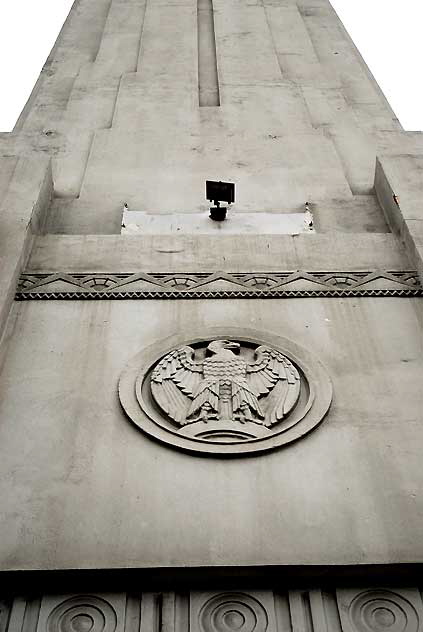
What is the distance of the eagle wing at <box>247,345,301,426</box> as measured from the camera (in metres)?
6.41

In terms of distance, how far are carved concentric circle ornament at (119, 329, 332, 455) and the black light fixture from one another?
272 centimetres

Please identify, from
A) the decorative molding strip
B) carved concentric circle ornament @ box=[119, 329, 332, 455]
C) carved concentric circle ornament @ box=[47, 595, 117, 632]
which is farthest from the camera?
the decorative molding strip

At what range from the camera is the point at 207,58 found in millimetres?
15688

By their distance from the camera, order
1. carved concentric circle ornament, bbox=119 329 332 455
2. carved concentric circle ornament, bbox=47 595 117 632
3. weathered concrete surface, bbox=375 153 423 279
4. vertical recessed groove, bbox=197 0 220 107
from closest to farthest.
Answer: carved concentric circle ornament, bbox=47 595 117 632
carved concentric circle ornament, bbox=119 329 332 455
weathered concrete surface, bbox=375 153 423 279
vertical recessed groove, bbox=197 0 220 107

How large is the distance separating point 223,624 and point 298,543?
2.55 ft

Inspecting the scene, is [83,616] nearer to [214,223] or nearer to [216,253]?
[216,253]

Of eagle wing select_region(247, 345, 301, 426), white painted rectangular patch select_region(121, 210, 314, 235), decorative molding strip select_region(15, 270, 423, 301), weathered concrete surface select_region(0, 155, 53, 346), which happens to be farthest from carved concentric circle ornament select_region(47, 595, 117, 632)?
white painted rectangular patch select_region(121, 210, 314, 235)

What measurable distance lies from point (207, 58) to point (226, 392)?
11.0m

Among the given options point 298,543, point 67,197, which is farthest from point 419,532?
point 67,197

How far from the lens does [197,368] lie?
687cm

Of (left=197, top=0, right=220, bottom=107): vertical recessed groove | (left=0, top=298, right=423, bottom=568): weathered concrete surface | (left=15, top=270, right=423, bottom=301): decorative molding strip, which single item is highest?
(left=197, top=0, right=220, bottom=107): vertical recessed groove

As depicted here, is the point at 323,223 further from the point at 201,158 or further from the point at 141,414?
the point at 141,414

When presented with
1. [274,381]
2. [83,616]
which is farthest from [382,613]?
[274,381]

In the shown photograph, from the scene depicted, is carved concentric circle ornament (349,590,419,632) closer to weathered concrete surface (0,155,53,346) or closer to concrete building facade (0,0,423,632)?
→ concrete building facade (0,0,423,632)
